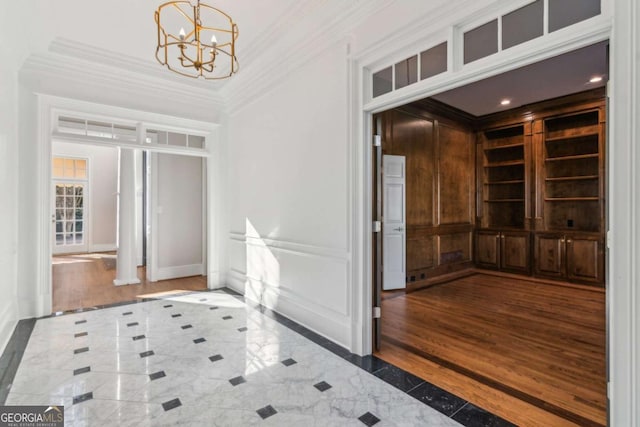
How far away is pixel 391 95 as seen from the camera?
8.54ft

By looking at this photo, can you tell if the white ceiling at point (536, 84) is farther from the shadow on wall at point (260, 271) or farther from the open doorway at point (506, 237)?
the shadow on wall at point (260, 271)

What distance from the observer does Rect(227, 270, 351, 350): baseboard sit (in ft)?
9.93

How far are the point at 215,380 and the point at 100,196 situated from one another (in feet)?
30.1

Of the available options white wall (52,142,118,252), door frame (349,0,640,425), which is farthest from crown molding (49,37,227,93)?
white wall (52,142,118,252)

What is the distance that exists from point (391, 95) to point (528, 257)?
4.93m

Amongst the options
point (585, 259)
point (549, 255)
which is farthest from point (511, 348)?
point (549, 255)

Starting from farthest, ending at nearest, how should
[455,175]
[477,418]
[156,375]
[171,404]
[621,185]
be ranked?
[455,175] < [156,375] < [171,404] < [477,418] < [621,185]

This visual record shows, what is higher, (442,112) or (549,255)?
(442,112)

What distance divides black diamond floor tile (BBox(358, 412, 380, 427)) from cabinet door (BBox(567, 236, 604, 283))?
197 inches

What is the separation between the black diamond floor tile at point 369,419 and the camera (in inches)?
76.5

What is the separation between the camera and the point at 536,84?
4.76m

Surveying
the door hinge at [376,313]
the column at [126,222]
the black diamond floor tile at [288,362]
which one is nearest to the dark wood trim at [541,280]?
the door hinge at [376,313]

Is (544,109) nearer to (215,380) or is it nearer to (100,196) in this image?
(215,380)

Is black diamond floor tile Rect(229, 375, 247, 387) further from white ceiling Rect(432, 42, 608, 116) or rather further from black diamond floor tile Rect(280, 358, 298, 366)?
white ceiling Rect(432, 42, 608, 116)
